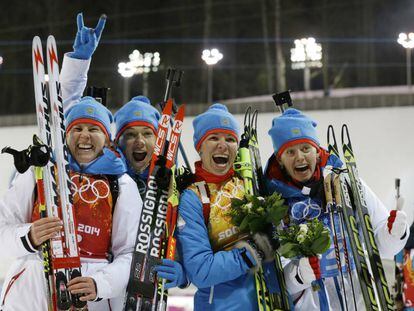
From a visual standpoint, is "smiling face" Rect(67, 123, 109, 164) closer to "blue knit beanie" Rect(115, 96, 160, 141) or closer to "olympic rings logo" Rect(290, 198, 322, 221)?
"blue knit beanie" Rect(115, 96, 160, 141)

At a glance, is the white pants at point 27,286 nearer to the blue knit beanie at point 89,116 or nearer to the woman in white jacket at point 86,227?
the woman in white jacket at point 86,227

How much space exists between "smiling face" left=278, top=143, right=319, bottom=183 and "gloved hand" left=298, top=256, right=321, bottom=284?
1.33 ft

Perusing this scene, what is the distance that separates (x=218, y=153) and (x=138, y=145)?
0.62m

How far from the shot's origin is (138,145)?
3.56 m

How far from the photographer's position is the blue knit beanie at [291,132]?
3236mm

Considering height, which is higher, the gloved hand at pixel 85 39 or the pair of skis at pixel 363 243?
the gloved hand at pixel 85 39

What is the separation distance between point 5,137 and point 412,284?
5879mm

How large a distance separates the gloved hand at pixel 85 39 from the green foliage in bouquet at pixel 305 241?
51.5 inches

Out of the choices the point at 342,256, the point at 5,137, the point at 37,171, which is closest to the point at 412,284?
the point at 342,256

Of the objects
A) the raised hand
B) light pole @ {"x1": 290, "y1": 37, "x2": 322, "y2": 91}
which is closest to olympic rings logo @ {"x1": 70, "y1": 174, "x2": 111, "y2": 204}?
the raised hand

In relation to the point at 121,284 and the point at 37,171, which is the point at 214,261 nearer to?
the point at 121,284

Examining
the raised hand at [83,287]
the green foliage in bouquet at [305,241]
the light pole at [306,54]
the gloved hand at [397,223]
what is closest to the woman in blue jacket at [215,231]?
the green foliage in bouquet at [305,241]

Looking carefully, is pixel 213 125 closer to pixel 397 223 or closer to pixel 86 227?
pixel 86 227

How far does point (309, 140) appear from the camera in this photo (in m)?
3.25
